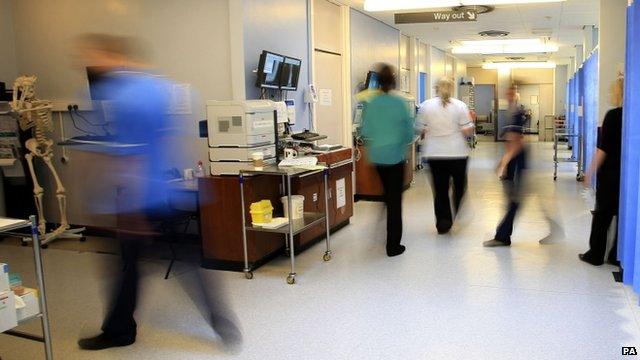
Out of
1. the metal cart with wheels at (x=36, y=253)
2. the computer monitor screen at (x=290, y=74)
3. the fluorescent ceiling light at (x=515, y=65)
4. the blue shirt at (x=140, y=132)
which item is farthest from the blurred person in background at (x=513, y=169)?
the fluorescent ceiling light at (x=515, y=65)

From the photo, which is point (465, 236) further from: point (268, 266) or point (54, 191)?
point (54, 191)

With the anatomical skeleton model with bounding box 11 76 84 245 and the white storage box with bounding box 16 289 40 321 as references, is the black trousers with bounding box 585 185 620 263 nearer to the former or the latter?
the white storage box with bounding box 16 289 40 321

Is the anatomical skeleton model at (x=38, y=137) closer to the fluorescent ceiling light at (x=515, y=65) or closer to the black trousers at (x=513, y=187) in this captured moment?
the black trousers at (x=513, y=187)

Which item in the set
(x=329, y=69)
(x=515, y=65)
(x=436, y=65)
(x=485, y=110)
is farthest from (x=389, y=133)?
(x=485, y=110)

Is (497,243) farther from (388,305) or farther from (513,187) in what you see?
(388,305)

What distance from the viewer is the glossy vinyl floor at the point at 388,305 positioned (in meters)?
3.08

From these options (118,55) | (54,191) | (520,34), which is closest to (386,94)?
(118,55)

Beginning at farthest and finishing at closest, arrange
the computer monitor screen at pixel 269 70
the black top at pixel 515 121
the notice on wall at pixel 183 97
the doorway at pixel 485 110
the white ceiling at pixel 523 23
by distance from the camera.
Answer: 1. the doorway at pixel 485 110
2. the white ceiling at pixel 523 23
3. the notice on wall at pixel 183 97
4. the computer monitor screen at pixel 269 70
5. the black top at pixel 515 121

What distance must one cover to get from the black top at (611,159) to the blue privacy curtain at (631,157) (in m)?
0.22

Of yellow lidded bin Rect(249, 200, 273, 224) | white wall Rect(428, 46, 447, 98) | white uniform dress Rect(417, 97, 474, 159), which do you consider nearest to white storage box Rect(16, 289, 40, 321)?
yellow lidded bin Rect(249, 200, 273, 224)

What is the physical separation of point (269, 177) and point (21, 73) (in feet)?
11.9

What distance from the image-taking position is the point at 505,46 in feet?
41.1

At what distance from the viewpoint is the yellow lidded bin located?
4.32m

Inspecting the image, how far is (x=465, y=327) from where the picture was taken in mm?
3301
